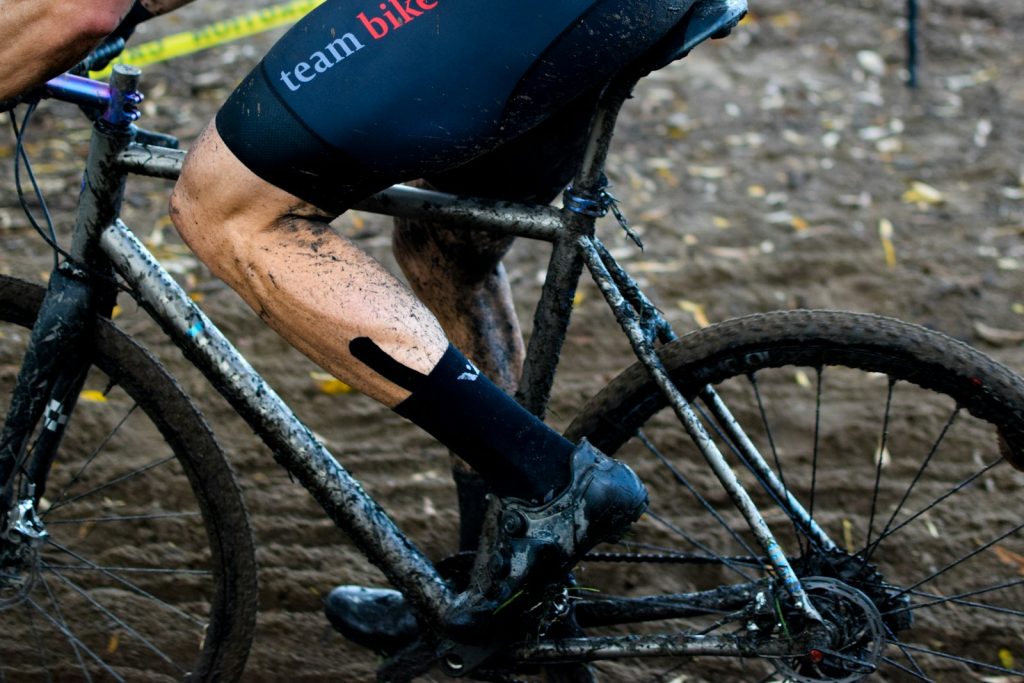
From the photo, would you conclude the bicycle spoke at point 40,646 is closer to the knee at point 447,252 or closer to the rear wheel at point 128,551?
the rear wheel at point 128,551

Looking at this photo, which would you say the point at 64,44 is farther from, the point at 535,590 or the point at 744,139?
the point at 744,139

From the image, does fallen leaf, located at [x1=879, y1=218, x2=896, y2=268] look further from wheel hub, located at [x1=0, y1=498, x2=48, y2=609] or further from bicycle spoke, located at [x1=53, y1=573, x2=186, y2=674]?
wheel hub, located at [x1=0, y1=498, x2=48, y2=609]

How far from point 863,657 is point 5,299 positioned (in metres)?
1.82

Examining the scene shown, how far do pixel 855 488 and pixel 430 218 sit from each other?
71.6 inches

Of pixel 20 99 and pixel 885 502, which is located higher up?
pixel 20 99

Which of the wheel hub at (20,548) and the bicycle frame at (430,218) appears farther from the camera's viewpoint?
the wheel hub at (20,548)

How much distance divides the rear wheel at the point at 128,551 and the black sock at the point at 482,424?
589 millimetres

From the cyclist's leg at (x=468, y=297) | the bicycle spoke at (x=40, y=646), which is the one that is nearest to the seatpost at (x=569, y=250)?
the cyclist's leg at (x=468, y=297)

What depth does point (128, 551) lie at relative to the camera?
9.88 feet

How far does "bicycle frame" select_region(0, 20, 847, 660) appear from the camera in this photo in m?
1.99

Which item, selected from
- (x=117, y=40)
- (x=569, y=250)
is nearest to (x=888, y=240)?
(x=569, y=250)

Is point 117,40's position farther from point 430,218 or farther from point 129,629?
point 129,629

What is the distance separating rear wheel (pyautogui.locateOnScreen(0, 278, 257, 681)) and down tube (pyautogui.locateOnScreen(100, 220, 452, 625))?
20 centimetres

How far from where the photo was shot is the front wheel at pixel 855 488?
2.02 m
